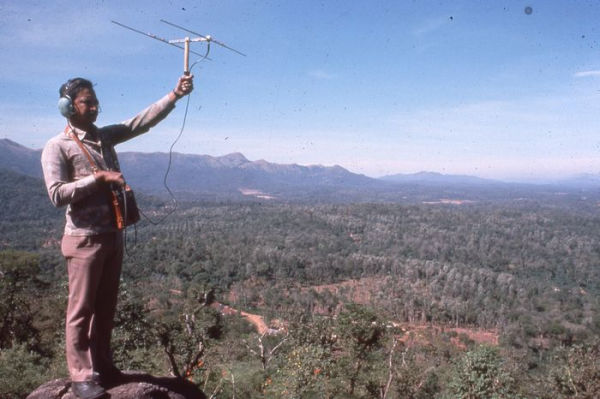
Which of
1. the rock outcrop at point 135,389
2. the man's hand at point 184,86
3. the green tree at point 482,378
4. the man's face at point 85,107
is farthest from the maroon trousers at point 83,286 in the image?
the green tree at point 482,378

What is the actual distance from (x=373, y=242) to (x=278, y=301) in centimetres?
4959

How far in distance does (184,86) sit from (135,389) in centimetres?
264

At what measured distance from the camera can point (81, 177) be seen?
2.75m

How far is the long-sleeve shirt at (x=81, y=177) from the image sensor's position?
8.21 feet

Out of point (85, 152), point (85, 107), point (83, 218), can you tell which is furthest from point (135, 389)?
point (85, 107)

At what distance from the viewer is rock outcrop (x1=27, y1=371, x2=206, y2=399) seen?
10.1ft

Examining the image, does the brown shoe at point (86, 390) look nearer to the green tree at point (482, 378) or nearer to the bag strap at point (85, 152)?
the bag strap at point (85, 152)

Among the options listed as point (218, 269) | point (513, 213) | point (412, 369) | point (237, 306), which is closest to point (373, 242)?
point (218, 269)

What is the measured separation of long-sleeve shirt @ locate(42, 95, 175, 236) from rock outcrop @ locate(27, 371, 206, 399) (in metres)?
1.42

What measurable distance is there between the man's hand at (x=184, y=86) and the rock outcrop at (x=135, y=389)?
8.37 feet

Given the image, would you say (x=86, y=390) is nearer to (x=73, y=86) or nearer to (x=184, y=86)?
(x=73, y=86)

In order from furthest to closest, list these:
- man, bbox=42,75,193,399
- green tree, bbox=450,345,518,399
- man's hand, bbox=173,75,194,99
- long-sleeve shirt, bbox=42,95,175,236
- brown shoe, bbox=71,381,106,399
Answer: green tree, bbox=450,345,518,399 → man's hand, bbox=173,75,194,99 → brown shoe, bbox=71,381,106,399 → man, bbox=42,75,193,399 → long-sleeve shirt, bbox=42,95,175,236

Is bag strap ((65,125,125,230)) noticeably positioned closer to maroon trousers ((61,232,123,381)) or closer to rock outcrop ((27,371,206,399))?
maroon trousers ((61,232,123,381))

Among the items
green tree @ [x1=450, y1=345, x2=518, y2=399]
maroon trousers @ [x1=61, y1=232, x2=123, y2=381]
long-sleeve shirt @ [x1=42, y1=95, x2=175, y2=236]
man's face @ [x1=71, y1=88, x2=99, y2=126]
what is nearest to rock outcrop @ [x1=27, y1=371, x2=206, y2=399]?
maroon trousers @ [x1=61, y1=232, x2=123, y2=381]
